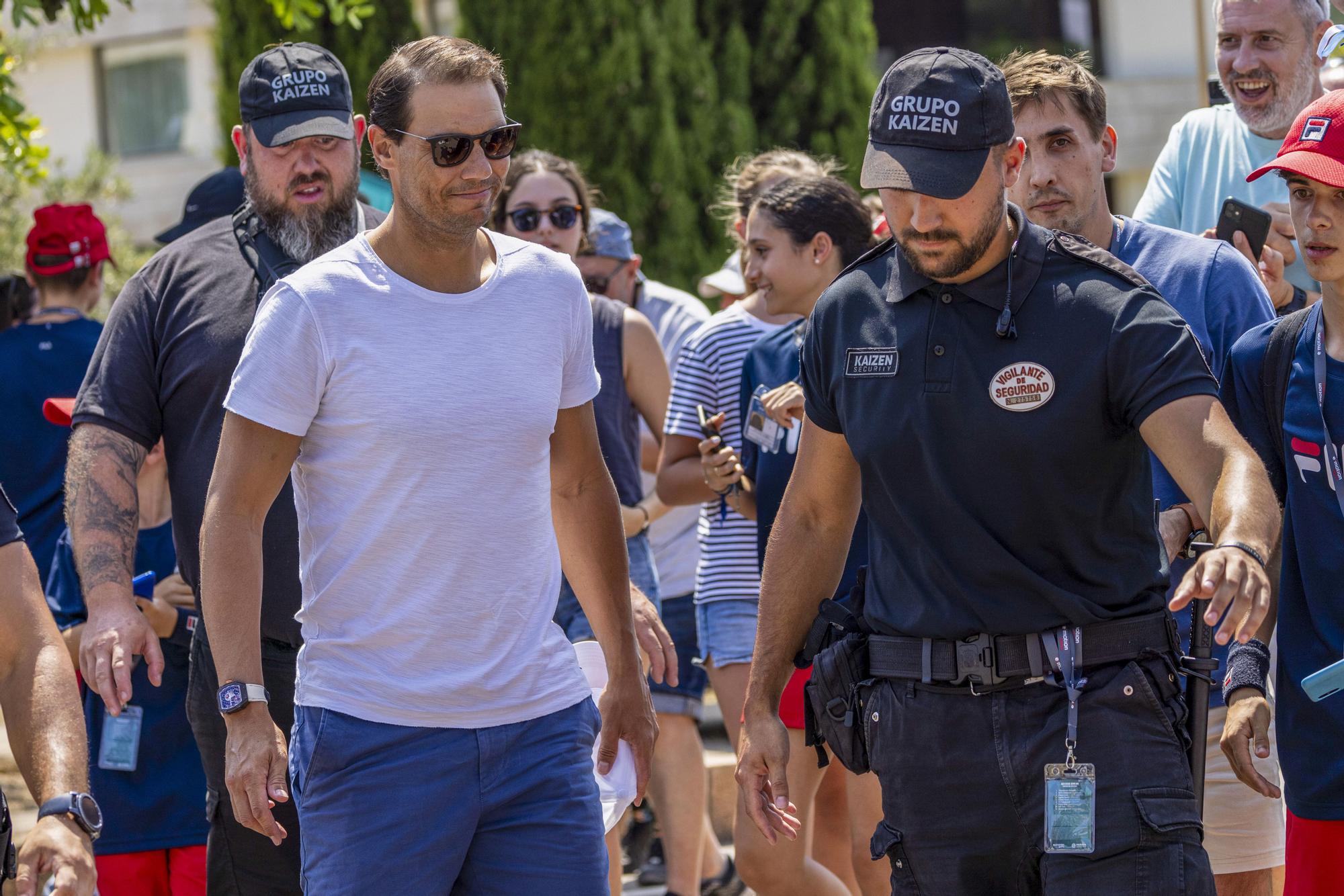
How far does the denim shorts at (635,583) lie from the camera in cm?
568

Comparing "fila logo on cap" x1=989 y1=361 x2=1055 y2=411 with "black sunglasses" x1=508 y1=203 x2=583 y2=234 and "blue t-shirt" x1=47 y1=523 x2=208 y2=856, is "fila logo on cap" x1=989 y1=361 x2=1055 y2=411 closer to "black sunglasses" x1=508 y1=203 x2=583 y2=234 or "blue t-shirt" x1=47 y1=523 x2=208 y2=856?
"blue t-shirt" x1=47 y1=523 x2=208 y2=856

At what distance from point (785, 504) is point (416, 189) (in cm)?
105

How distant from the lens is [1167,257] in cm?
430

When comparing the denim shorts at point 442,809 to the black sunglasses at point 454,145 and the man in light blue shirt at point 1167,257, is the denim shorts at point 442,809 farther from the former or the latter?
the man in light blue shirt at point 1167,257

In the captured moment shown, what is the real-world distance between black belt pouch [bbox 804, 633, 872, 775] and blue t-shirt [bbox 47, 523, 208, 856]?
2.18 metres

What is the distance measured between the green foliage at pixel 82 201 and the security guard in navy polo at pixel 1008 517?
12.7m

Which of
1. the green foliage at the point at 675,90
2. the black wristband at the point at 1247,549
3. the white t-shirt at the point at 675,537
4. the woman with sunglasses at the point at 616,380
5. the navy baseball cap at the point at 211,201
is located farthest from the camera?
the green foliage at the point at 675,90

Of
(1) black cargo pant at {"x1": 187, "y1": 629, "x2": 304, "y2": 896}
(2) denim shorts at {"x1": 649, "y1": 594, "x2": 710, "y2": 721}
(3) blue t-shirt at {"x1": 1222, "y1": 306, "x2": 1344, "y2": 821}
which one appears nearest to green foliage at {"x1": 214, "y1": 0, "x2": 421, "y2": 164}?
(2) denim shorts at {"x1": 649, "y1": 594, "x2": 710, "y2": 721}

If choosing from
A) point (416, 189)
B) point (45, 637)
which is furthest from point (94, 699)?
point (416, 189)

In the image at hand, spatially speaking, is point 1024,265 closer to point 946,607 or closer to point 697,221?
point 946,607

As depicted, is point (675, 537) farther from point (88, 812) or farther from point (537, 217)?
point (88, 812)

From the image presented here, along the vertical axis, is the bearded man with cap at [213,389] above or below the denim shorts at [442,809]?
above

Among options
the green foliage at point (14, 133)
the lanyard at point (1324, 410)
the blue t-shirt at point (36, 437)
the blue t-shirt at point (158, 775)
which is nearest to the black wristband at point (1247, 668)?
the lanyard at point (1324, 410)

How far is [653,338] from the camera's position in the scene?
610cm
